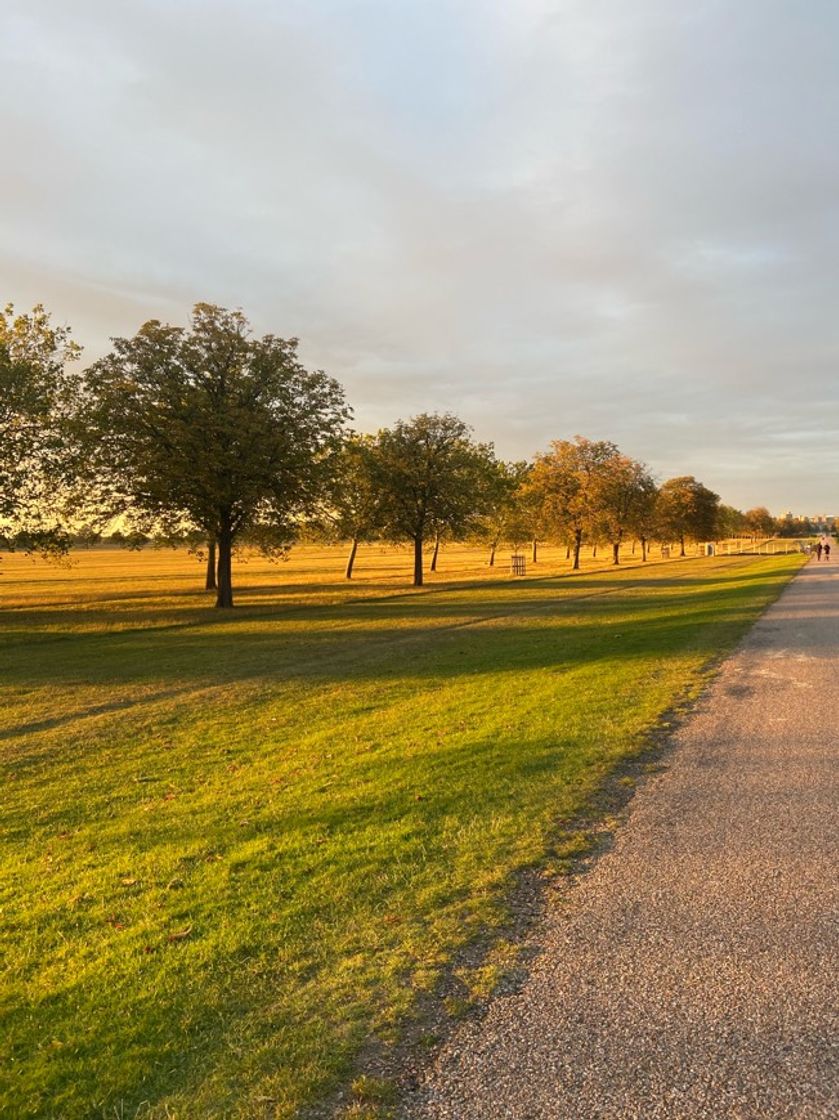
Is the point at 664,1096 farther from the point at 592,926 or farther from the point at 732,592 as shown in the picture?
the point at 732,592

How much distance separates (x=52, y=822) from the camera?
6.59 meters

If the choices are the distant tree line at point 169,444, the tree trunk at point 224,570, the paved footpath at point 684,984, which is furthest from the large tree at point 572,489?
the paved footpath at point 684,984

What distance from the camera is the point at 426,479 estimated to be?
139 ft

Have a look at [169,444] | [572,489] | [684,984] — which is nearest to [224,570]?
[169,444]

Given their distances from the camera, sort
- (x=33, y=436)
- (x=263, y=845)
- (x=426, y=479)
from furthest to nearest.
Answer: (x=426, y=479) → (x=33, y=436) → (x=263, y=845)

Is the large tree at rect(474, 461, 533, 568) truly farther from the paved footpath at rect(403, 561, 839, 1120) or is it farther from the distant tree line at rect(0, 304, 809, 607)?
the paved footpath at rect(403, 561, 839, 1120)

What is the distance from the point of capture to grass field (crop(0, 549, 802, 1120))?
126 inches

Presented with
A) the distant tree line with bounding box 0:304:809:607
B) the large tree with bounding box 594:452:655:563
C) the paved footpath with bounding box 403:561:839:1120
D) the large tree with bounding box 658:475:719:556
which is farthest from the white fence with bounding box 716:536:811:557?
the paved footpath with bounding box 403:561:839:1120

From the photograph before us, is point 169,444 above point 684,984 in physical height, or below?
above

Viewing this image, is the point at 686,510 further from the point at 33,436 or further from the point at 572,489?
the point at 33,436

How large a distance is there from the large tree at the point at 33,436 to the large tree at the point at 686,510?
72954 mm

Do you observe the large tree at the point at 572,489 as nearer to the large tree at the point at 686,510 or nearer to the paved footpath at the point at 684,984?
the large tree at the point at 686,510

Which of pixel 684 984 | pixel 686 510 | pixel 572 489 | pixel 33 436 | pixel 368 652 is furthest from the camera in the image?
pixel 686 510

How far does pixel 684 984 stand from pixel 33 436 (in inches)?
1137
